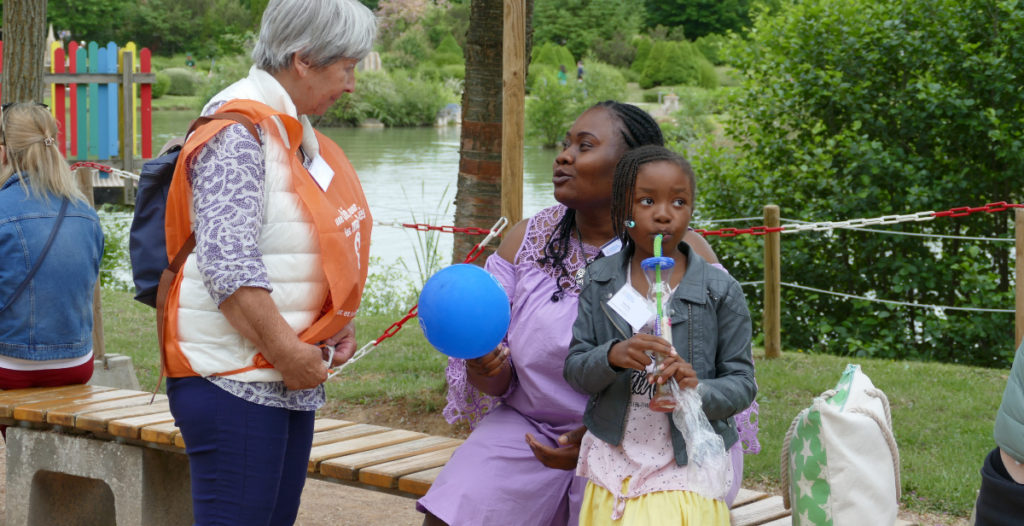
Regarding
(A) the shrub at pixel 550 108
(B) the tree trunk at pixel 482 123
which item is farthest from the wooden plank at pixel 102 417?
(A) the shrub at pixel 550 108

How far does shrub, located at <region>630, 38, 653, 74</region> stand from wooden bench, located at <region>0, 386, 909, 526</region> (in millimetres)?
35262

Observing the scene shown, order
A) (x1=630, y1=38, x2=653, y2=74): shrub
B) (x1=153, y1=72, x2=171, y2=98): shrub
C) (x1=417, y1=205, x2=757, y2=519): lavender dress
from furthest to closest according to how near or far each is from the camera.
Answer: (x1=630, y1=38, x2=653, y2=74): shrub, (x1=153, y1=72, x2=171, y2=98): shrub, (x1=417, y1=205, x2=757, y2=519): lavender dress

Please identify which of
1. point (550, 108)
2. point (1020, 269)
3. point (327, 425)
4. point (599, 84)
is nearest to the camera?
point (327, 425)

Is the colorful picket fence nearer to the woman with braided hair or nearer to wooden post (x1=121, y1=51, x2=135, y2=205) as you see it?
wooden post (x1=121, y1=51, x2=135, y2=205)

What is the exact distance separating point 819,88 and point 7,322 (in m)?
6.08

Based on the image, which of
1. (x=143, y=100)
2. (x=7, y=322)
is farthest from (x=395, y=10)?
(x=7, y=322)

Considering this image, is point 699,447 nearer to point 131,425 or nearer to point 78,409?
point 131,425

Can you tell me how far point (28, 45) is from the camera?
188 inches

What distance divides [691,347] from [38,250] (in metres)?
2.55

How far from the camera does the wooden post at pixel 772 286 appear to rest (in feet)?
19.3

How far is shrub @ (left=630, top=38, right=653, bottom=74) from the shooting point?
125 feet

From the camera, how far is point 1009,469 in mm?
2006

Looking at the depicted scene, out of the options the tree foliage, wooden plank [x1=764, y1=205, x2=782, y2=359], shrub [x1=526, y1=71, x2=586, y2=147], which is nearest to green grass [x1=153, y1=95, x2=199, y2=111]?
shrub [x1=526, y1=71, x2=586, y2=147]

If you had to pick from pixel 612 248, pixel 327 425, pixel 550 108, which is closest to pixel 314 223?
pixel 612 248
